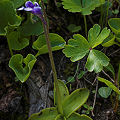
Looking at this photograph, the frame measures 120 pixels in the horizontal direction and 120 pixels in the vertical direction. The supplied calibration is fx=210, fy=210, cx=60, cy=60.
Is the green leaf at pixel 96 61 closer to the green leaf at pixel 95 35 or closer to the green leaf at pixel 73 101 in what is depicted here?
the green leaf at pixel 95 35

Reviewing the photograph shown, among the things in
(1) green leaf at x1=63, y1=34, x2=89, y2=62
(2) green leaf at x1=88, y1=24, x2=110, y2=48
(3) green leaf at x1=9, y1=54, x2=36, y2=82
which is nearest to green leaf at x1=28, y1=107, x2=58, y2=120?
(3) green leaf at x1=9, y1=54, x2=36, y2=82

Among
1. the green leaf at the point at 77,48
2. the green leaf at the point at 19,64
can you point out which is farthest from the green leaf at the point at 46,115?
the green leaf at the point at 77,48

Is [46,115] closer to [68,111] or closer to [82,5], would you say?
[68,111]

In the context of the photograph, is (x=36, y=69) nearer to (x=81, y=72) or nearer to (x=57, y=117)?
(x=81, y=72)

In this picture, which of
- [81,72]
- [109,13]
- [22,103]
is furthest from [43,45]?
[109,13]

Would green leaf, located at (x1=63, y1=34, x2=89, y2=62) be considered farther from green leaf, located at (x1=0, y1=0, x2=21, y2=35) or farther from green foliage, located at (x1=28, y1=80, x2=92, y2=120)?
green leaf, located at (x1=0, y1=0, x2=21, y2=35)

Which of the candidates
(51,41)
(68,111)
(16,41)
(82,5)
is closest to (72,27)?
(82,5)
